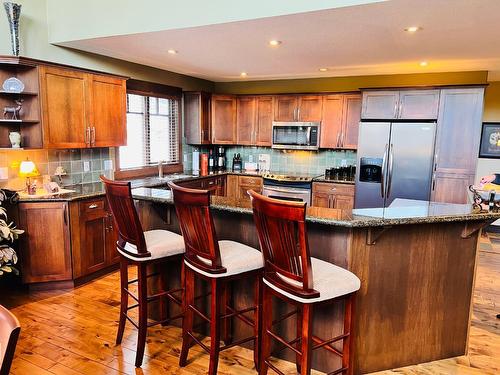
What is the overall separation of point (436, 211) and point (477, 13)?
146 centimetres

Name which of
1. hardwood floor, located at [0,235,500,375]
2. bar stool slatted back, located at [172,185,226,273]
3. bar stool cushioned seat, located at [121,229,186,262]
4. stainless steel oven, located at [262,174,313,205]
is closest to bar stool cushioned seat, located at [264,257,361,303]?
bar stool slatted back, located at [172,185,226,273]

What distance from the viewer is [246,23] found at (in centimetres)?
284

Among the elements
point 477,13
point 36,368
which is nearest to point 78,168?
point 36,368

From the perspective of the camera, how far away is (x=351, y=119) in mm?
5371

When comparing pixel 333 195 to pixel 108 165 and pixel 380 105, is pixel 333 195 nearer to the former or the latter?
pixel 380 105

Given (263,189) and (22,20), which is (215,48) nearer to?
(22,20)

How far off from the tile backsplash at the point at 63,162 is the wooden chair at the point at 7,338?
10.1 feet

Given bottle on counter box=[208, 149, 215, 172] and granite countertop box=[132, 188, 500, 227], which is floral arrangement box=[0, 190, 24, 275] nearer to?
granite countertop box=[132, 188, 500, 227]

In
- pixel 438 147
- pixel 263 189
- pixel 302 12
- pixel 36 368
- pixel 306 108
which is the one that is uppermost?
pixel 302 12

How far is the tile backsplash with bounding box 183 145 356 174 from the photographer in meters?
5.79

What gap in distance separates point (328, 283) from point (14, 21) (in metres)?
3.52

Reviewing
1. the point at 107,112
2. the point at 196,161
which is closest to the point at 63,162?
the point at 107,112

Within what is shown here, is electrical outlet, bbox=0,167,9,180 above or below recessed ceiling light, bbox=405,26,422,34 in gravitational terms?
below

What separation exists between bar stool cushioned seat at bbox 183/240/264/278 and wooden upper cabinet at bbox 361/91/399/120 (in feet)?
11.2
